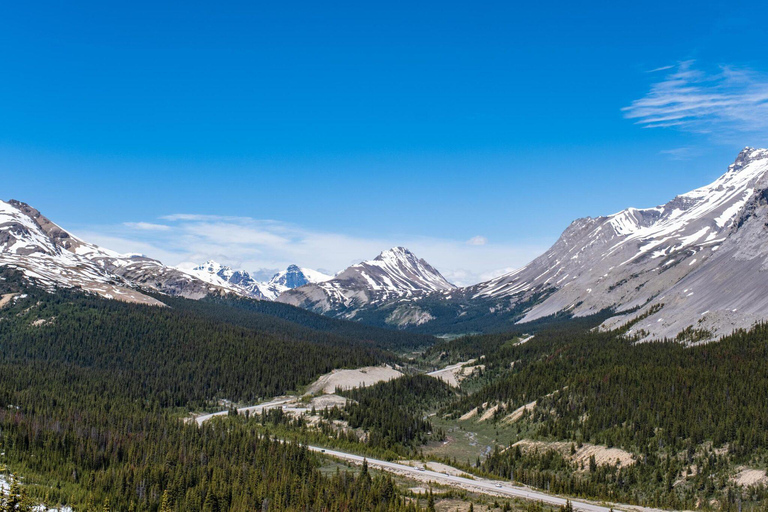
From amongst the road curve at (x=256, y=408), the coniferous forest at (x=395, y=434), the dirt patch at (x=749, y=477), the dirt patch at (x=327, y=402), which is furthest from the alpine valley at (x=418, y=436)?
the road curve at (x=256, y=408)

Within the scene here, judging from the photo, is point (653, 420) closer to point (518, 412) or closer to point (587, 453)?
point (587, 453)

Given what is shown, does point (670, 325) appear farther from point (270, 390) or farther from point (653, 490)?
point (270, 390)

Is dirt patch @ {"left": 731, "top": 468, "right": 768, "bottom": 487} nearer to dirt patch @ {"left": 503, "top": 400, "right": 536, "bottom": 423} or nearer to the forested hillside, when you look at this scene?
the forested hillside

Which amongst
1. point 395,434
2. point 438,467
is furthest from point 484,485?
point 395,434

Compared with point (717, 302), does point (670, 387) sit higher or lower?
lower

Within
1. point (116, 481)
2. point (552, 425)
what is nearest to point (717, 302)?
point (552, 425)

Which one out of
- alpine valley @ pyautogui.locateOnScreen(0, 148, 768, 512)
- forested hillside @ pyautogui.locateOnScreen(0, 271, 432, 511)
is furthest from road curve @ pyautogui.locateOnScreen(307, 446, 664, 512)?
forested hillside @ pyautogui.locateOnScreen(0, 271, 432, 511)
